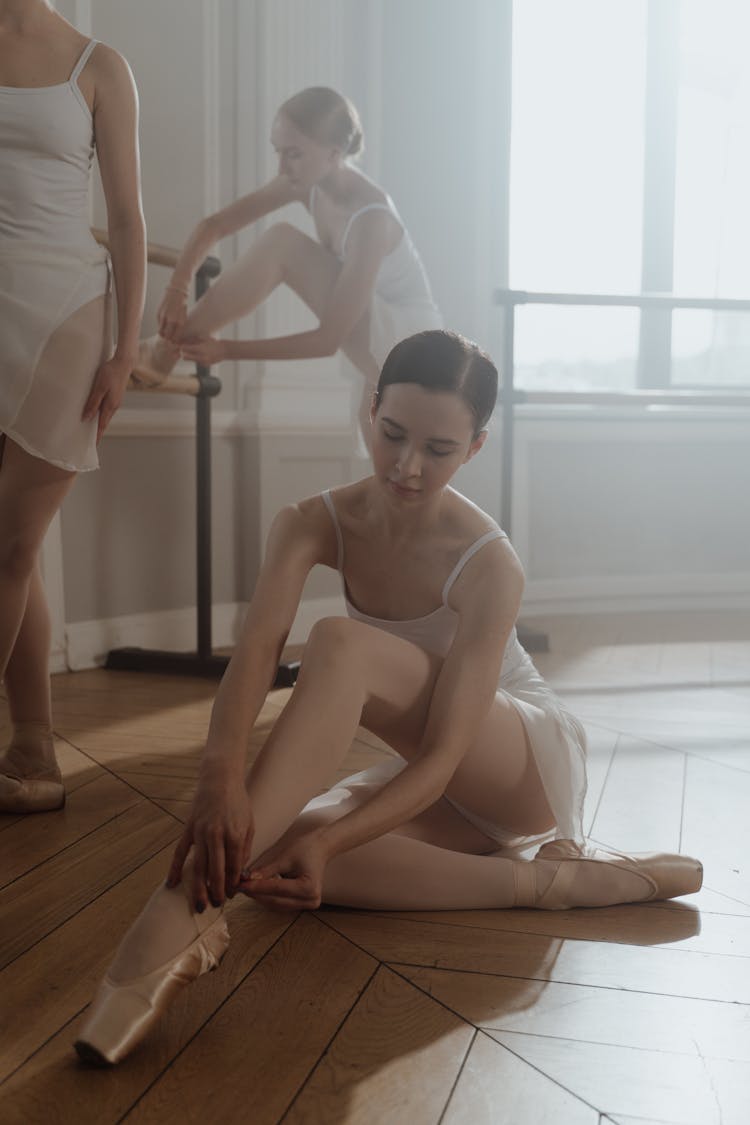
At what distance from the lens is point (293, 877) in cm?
116

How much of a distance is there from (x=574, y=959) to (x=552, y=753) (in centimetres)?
26

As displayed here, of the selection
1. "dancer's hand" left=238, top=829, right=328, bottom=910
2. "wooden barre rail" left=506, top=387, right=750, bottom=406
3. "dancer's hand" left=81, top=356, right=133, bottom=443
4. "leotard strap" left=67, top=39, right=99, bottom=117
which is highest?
"leotard strap" left=67, top=39, right=99, bottom=117

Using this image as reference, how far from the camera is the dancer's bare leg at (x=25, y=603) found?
174cm

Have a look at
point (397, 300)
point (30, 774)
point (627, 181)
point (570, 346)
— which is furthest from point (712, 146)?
point (30, 774)

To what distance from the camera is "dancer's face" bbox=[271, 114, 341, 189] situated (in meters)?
2.44

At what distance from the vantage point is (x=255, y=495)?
3510 mm

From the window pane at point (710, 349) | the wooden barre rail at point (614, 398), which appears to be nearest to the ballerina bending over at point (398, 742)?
the wooden barre rail at point (614, 398)

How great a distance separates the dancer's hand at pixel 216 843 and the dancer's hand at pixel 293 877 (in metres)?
0.02

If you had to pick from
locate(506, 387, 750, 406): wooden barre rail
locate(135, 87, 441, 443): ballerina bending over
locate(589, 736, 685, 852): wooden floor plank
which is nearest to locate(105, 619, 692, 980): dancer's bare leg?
locate(589, 736, 685, 852): wooden floor plank

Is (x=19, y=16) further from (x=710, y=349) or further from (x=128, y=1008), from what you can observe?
(x=710, y=349)

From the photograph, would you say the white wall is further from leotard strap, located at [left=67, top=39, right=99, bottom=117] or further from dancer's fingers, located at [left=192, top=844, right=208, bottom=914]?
dancer's fingers, located at [left=192, top=844, right=208, bottom=914]

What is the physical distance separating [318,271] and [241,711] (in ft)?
4.95

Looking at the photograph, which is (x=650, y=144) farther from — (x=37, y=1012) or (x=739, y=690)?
(x=37, y=1012)

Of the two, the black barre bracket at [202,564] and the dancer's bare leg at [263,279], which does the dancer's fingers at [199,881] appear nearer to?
the dancer's bare leg at [263,279]
